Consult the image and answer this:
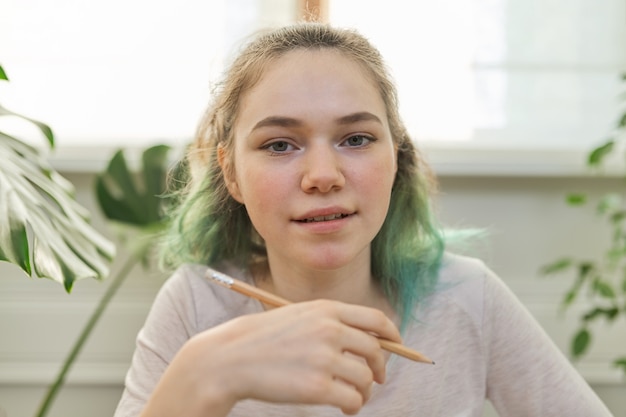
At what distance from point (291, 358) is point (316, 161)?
29cm

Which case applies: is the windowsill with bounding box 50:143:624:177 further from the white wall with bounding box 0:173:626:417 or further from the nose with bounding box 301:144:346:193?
the nose with bounding box 301:144:346:193

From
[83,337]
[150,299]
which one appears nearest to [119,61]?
[150,299]

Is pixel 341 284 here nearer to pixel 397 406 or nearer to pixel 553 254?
pixel 397 406

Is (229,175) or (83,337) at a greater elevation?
(229,175)

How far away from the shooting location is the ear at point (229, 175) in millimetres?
1225

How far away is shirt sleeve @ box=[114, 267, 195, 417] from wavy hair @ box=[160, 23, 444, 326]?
0.23 ft

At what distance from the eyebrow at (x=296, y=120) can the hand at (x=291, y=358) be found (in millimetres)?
268

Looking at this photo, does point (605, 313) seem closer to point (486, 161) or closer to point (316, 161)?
point (486, 161)

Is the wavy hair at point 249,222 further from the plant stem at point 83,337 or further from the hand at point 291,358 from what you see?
the plant stem at point 83,337

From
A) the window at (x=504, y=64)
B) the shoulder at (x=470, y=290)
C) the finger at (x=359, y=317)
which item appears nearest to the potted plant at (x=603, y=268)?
the window at (x=504, y=64)

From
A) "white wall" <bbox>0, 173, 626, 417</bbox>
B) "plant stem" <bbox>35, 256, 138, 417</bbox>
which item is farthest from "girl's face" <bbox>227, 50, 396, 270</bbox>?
"white wall" <bbox>0, 173, 626, 417</bbox>

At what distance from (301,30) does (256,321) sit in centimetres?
47

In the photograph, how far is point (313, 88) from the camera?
106 centimetres

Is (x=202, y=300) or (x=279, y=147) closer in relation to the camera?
(x=279, y=147)
